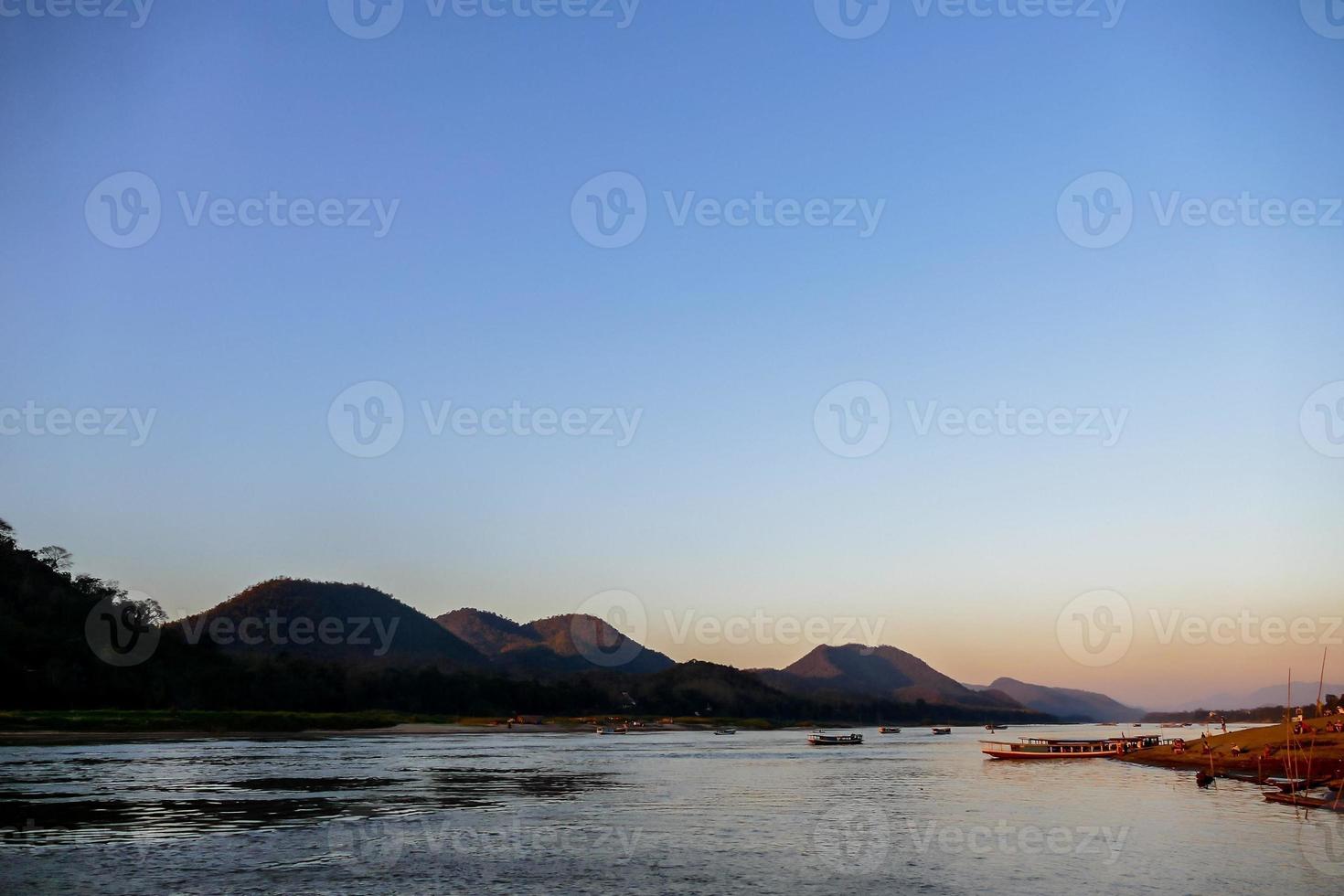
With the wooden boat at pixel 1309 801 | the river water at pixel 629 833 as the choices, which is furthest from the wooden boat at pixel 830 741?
the wooden boat at pixel 1309 801

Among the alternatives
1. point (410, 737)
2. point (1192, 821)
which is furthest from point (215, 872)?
point (410, 737)

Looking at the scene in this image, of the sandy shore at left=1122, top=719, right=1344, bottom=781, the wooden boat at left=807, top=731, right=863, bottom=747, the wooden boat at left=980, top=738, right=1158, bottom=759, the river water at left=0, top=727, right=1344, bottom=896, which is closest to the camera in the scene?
the river water at left=0, top=727, right=1344, bottom=896

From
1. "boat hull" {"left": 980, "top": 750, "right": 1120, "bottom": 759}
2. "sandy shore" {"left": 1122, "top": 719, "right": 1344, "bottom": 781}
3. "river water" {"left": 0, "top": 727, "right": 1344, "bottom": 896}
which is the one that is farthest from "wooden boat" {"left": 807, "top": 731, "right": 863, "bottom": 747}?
"river water" {"left": 0, "top": 727, "right": 1344, "bottom": 896}

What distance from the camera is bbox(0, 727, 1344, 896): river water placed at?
1421 inches

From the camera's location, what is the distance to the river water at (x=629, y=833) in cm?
3609

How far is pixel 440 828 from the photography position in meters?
49.1

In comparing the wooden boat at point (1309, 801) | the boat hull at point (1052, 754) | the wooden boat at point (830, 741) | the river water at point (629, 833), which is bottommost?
the wooden boat at point (830, 741)

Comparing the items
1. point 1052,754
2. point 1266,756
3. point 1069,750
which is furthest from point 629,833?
point 1069,750

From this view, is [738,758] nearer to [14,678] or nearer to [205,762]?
[205,762]

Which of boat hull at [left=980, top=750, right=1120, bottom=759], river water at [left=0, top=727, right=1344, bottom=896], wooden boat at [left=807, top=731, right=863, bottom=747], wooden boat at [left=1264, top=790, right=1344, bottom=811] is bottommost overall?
wooden boat at [left=807, top=731, right=863, bottom=747]

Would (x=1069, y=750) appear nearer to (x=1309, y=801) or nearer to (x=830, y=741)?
(x=830, y=741)

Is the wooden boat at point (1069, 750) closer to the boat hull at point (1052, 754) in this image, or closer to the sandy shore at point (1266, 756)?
the boat hull at point (1052, 754)

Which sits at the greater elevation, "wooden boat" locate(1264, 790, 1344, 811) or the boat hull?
"wooden boat" locate(1264, 790, 1344, 811)

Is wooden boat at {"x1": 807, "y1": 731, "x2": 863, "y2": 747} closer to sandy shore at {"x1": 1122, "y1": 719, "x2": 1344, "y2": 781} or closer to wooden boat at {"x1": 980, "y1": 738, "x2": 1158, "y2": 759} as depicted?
wooden boat at {"x1": 980, "y1": 738, "x2": 1158, "y2": 759}
